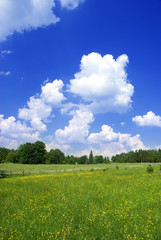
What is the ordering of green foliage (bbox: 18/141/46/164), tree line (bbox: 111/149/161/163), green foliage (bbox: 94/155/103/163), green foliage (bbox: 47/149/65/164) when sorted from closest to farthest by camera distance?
green foliage (bbox: 18/141/46/164) → green foliage (bbox: 47/149/65/164) → tree line (bbox: 111/149/161/163) → green foliage (bbox: 94/155/103/163)

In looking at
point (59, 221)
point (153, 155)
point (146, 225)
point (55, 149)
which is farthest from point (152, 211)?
point (153, 155)

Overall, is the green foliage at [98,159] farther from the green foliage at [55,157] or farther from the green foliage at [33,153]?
the green foliage at [33,153]

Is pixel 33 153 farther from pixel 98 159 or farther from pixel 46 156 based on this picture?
pixel 98 159

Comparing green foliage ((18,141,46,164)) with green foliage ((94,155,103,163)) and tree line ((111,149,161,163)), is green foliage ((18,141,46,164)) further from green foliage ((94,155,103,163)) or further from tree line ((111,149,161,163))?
green foliage ((94,155,103,163))

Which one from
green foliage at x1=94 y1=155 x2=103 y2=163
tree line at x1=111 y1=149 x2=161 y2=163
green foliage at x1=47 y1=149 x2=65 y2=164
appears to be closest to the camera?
green foliage at x1=47 y1=149 x2=65 y2=164

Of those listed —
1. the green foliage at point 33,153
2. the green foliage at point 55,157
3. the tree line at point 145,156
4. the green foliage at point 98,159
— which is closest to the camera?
the green foliage at point 33,153

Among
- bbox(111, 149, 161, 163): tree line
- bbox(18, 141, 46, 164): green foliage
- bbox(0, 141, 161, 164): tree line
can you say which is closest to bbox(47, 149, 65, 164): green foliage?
bbox(0, 141, 161, 164): tree line

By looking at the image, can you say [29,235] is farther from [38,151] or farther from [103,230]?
[38,151]

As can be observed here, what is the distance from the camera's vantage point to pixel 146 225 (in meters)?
6.07

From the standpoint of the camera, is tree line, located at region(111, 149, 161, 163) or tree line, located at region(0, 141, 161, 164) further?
tree line, located at region(111, 149, 161, 163)

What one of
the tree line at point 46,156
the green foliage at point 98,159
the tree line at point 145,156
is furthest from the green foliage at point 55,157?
the tree line at point 145,156

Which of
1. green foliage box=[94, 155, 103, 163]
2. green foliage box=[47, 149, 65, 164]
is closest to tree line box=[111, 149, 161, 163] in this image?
green foliage box=[94, 155, 103, 163]

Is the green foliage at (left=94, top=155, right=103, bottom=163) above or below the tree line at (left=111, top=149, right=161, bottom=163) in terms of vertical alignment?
below

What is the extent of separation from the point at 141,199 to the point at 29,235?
708 cm
